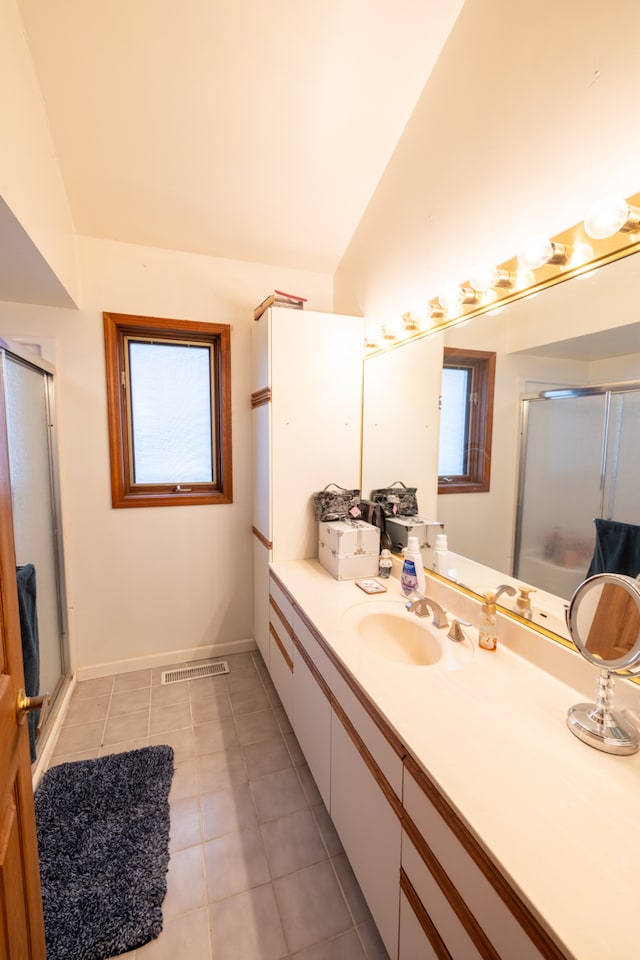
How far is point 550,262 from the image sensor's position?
1.08 meters

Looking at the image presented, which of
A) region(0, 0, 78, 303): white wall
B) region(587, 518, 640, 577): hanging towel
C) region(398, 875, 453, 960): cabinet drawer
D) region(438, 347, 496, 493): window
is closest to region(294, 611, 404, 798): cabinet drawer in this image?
region(398, 875, 453, 960): cabinet drawer

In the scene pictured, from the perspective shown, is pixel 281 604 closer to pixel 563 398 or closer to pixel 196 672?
pixel 196 672

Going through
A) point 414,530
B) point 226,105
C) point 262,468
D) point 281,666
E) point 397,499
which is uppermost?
point 226,105

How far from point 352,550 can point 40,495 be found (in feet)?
4.96

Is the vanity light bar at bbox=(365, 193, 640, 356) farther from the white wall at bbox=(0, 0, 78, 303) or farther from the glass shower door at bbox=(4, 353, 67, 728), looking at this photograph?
the glass shower door at bbox=(4, 353, 67, 728)

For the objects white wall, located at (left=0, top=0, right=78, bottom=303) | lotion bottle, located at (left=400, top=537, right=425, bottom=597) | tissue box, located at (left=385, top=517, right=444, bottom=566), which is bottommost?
lotion bottle, located at (left=400, top=537, right=425, bottom=597)

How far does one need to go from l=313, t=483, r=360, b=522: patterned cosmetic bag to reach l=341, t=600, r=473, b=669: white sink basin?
56 centimetres

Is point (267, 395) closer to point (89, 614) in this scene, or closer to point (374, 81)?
point (374, 81)

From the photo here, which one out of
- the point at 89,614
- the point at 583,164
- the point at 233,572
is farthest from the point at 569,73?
the point at 89,614

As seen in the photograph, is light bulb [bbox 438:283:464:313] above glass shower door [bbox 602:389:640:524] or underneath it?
above

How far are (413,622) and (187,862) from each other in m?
1.11

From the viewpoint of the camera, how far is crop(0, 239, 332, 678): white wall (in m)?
2.17

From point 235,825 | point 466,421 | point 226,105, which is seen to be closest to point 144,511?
point 235,825

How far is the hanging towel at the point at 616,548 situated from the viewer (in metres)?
0.96
